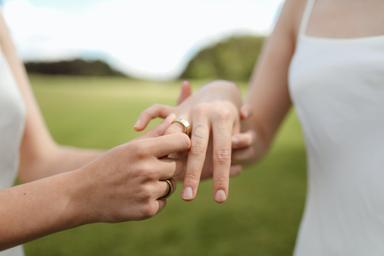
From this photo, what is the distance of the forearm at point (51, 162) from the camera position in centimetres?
175

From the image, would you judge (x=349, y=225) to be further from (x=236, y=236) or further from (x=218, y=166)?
(x=236, y=236)

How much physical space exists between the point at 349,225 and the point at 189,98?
0.70m

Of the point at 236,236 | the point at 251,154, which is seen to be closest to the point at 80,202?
the point at 251,154

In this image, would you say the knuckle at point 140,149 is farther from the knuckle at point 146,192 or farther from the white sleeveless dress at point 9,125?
the white sleeveless dress at point 9,125

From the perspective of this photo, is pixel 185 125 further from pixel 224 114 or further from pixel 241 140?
pixel 241 140

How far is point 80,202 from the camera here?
3.80 feet

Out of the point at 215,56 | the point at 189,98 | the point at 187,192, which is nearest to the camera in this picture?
the point at 187,192

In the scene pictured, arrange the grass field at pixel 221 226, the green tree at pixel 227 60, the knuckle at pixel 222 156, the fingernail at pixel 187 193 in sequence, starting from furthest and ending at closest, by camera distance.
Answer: the green tree at pixel 227 60
the grass field at pixel 221 226
the knuckle at pixel 222 156
the fingernail at pixel 187 193

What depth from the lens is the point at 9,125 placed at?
1502 millimetres

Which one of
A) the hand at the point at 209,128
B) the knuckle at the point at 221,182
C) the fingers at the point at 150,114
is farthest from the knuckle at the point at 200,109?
the knuckle at the point at 221,182

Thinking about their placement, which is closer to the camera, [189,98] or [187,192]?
[187,192]

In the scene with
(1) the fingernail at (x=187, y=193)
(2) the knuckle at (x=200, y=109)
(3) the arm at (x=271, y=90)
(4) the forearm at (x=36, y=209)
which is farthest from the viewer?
(3) the arm at (x=271, y=90)

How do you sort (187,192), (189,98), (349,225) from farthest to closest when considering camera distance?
(189,98), (349,225), (187,192)

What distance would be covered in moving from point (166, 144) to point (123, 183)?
0.16 meters
